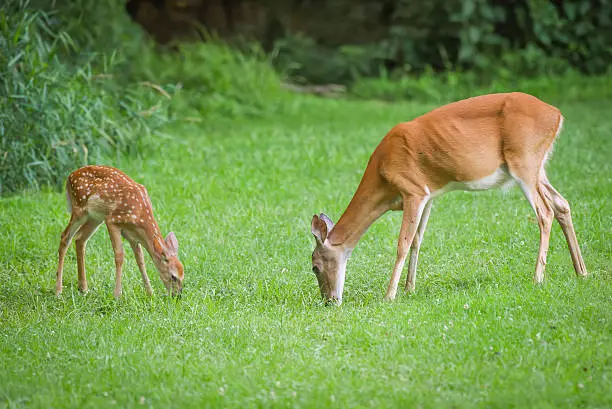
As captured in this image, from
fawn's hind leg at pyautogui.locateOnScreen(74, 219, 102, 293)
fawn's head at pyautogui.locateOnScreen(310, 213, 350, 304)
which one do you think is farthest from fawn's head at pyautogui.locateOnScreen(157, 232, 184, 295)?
fawn's head at pyautogui.locateOnScreen(310, 213, 350, 304)

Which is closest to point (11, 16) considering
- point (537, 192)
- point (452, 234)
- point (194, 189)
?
point (194, 189)

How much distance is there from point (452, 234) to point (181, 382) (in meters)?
3.80

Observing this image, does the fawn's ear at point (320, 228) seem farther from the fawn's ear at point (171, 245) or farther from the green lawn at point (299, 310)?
the fawn's ear at point (171, 245)

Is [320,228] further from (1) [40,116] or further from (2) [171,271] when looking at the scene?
(1) [40,116]

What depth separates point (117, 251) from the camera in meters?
7.28

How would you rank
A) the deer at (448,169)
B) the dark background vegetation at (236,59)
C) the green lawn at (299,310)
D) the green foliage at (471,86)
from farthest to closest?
the green foliage at (471,86) < the dark background vegetation at (236,59) < the deer at (448,169) < the green lawn at (299,310)

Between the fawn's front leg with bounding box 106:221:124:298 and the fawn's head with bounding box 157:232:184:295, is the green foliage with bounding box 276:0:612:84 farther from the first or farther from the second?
the fawn's head with bounding box 157:232:184:295

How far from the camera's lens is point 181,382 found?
5.39 metres

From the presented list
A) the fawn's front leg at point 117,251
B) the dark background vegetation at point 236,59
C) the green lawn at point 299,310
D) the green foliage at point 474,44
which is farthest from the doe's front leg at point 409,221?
the green foliage at point 474,44

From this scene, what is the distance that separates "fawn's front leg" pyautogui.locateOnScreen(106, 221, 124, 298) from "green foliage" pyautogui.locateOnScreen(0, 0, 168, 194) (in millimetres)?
2832

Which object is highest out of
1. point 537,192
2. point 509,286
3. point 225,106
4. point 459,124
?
point 459,124

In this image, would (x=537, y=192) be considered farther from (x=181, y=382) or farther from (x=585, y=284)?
(x=181, y=382)

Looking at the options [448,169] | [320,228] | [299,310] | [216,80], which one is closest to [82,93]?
[320,228]

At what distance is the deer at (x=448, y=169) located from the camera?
6.94m
